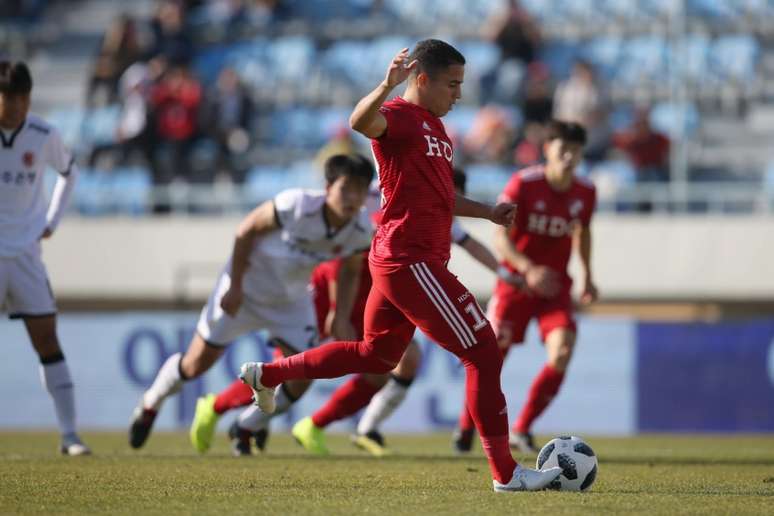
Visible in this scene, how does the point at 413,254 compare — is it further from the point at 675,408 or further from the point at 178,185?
the point at 178,185

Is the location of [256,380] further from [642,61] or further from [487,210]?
→ [642,61]

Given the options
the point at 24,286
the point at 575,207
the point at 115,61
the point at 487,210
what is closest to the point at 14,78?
the point at 24,286

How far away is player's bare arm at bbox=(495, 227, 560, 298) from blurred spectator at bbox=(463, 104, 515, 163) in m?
7.93

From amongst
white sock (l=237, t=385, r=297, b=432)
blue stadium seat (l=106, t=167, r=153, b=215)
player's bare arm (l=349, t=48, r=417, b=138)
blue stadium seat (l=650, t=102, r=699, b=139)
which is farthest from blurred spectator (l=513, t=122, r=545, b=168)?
player's bare arm (l=349, t=48, r=417, b=138)

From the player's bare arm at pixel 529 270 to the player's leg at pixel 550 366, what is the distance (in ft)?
0.75

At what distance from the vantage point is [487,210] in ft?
23.4

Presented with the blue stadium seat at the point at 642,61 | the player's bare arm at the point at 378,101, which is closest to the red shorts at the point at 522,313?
the player's bare arm at the point at 378,101

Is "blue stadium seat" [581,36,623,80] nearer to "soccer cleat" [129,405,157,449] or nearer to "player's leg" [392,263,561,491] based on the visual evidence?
"soccer cleat" [129,405,157,449]

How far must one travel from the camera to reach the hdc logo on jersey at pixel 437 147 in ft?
22.2

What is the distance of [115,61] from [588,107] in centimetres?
756

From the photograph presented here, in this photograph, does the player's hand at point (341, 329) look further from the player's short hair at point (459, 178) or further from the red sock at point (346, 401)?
the player's short hair at point (459, 178)

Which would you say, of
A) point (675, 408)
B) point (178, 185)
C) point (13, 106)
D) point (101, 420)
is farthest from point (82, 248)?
point (13, 106)

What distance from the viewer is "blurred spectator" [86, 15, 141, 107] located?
20812 mm

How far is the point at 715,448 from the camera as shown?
38.5 ft
